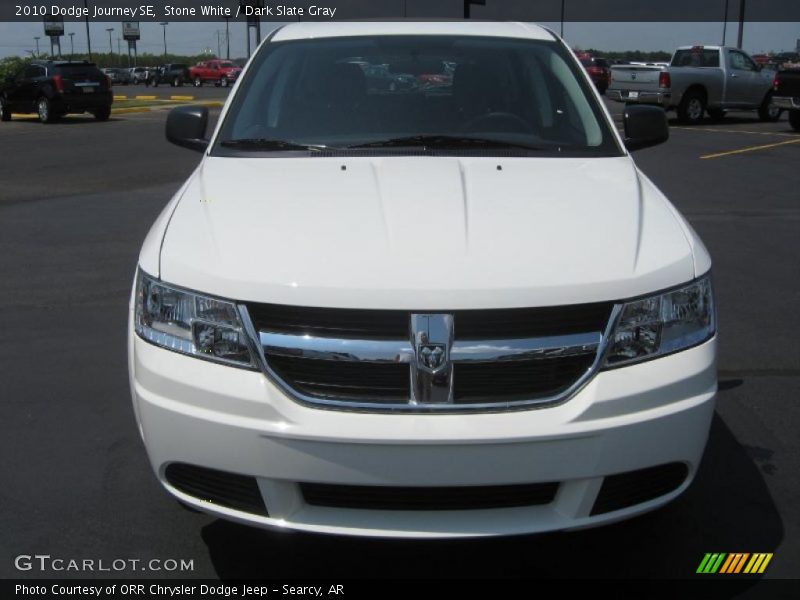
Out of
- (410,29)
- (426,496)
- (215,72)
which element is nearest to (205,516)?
(426,496)

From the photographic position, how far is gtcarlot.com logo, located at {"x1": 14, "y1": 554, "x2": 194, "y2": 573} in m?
3.14

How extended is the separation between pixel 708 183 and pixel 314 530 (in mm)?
11079

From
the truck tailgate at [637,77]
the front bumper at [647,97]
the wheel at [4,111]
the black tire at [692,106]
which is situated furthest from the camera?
the wheel at [4,111]

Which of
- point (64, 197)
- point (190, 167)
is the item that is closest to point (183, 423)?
point (64, 197)

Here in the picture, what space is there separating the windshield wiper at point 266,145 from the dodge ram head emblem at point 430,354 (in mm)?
1445

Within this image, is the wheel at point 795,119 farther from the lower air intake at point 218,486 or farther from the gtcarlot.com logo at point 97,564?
the lower air intake at point 218,486

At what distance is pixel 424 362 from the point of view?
2.58 m

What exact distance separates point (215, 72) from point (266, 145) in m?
60.2

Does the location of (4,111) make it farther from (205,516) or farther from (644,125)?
(205,516)

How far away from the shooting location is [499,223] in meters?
2.94

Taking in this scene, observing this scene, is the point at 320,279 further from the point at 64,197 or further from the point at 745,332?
the point at 64,197

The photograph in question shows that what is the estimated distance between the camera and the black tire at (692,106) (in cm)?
2386

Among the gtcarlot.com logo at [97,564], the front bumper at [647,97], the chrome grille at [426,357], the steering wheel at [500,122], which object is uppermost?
the steering wheel at [500,122]

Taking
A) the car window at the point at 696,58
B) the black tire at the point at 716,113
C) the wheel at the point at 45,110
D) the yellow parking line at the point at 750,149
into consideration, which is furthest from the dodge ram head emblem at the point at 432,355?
the wheel at the point at 45,110
